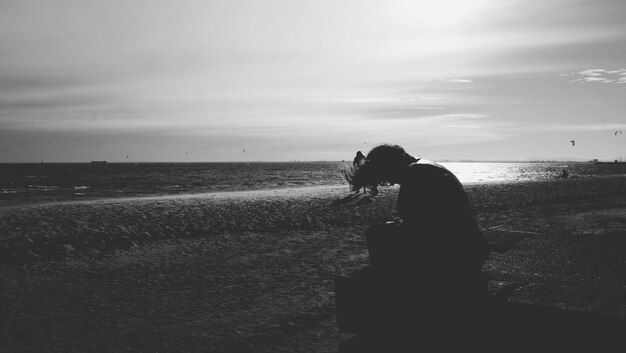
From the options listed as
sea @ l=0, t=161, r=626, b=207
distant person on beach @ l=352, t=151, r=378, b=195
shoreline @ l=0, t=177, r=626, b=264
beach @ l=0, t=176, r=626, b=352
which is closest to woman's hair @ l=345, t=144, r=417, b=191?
distant person on beach @ l=352, t=151, r=378, b=195

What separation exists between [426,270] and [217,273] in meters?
5.58

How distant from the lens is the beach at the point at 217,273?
5.26 metres

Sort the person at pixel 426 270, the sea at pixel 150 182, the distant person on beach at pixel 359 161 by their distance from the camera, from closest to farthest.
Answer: the person at pixel 426 270
the distant person on beach at pixel 359 161
the sea at pixel 150 182

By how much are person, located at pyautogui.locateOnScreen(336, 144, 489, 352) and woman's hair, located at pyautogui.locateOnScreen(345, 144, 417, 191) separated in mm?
193

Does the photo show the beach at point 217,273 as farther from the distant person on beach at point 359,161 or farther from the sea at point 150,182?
the sea at point 150,182

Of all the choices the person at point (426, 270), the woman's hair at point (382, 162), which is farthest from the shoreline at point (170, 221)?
the person at point (426, 270)

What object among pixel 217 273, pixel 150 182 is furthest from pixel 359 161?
pixel 150 182

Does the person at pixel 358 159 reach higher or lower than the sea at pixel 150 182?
higher

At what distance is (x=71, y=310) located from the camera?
6.27 metres

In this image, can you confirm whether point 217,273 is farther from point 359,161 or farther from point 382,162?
point 382,162

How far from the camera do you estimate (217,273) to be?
27.5 feet

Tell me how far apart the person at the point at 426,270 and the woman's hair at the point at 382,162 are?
0.63 ft

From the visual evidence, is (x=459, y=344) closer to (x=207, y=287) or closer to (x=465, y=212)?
(x=465, y=212)

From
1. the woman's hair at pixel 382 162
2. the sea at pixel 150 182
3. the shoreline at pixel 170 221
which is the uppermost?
the woman's hair at pixel 382 162
